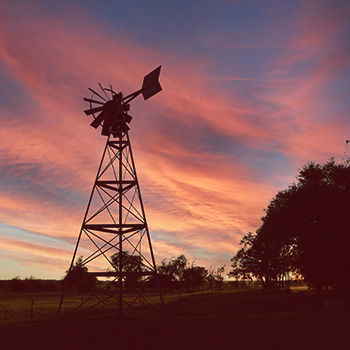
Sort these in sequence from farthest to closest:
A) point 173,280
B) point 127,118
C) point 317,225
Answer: point 173,280
point 317,225
point 127,118

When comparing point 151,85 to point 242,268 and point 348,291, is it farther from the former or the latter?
point 242,268

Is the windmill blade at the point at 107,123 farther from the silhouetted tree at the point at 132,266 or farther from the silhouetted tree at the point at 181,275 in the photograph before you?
the silhouetted tree at the point at 181,275

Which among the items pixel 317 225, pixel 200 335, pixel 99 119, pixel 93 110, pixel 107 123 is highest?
pixel 93 110

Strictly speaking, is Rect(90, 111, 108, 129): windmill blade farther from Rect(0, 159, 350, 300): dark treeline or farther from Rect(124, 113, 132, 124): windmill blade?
Rect(0, 159, 350, 300): dark treeline

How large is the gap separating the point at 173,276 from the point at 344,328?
9851 centimetres

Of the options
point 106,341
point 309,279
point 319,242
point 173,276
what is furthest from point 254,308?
point 173,276

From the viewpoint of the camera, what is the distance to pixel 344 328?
25.1 m

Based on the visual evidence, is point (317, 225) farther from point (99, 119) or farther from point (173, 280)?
point (173, 280)

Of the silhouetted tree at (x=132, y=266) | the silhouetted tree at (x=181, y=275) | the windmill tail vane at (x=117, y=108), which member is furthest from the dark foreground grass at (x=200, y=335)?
the silhouetted tree at (x=181, y=275)

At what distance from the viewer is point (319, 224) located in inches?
1155

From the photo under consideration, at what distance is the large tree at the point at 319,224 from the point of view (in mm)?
28422

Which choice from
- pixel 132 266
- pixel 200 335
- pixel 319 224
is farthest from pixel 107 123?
pixel 132 266

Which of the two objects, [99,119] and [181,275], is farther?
[181,275]

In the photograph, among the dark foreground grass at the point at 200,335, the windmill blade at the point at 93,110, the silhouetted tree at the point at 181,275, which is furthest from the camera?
the silhouetted tree at the point at 181,275
